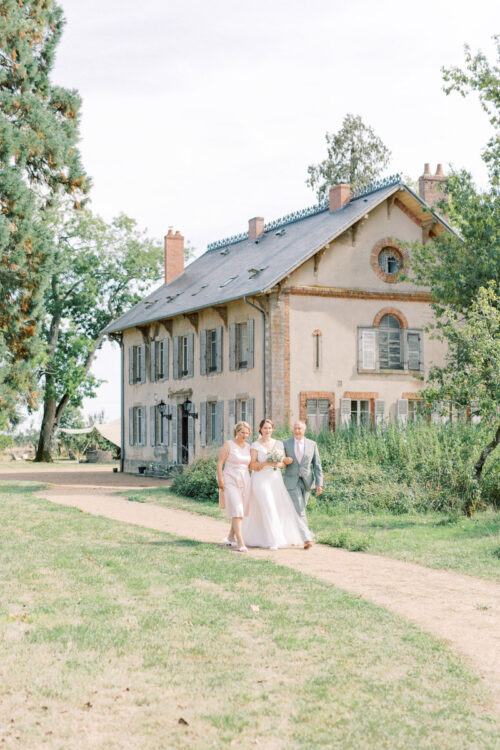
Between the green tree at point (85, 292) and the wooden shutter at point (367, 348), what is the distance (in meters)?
20.5

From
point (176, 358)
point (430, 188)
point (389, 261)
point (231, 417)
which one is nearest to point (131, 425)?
point (176, 358)

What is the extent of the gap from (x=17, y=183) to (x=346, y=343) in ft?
36.0

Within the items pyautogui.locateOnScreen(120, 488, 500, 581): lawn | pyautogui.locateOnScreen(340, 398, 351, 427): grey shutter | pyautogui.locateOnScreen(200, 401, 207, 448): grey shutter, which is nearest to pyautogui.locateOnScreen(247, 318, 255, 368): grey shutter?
pyautogui.locateOnScreen(340, 398, 351, 427): grey shutter

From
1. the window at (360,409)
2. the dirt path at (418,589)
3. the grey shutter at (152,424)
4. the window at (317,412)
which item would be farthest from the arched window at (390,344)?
the dirt path at (418,589)

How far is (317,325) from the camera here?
27750mm

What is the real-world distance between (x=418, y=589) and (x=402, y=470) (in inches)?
371

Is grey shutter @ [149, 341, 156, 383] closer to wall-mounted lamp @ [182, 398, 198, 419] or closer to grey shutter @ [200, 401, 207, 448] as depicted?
wall-mounted lamp @ [182, 398, 198, 419]

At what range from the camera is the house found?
2725cm

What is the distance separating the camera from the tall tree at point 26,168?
2262 cm

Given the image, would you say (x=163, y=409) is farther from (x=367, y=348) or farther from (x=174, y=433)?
(x=367, y=348)

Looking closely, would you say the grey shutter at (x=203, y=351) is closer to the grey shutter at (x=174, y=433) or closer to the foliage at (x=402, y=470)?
the grey shutter at (x=174, y=433)

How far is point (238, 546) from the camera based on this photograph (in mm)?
12477

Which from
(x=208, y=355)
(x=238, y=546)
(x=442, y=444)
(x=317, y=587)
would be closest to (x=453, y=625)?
(x=317, y=587)

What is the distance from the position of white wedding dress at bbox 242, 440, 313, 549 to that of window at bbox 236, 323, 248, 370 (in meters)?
15.7
